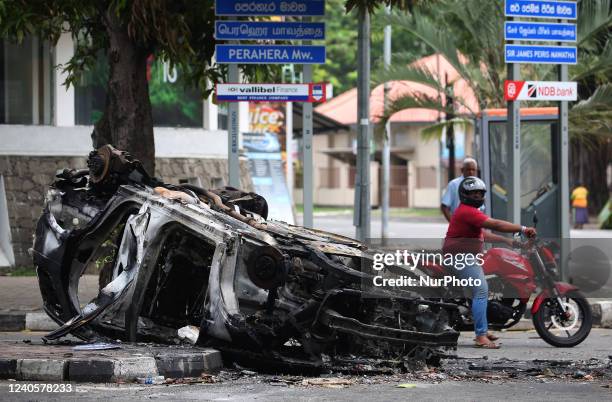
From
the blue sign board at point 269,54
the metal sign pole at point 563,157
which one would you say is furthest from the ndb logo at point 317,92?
the metal sign pole at point 563,157

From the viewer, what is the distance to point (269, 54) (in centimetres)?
1554

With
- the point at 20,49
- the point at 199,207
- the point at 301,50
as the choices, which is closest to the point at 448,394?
the point at 199,207

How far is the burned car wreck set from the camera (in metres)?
8.84

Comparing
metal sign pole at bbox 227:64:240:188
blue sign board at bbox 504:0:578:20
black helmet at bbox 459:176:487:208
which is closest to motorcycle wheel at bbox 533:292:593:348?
black helmet at bbox 459:176:487:208

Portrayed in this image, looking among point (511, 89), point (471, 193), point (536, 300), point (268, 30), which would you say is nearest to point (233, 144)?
point (268, 30)

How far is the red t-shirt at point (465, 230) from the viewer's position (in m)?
11.1

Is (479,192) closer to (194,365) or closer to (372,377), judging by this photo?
(372,377)

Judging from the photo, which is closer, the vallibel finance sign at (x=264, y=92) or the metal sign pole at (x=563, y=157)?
the vallibel finance sign at (x=264, y=92)

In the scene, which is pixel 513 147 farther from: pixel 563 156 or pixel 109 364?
pixel 109 364

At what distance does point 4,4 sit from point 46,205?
4746 millimetres

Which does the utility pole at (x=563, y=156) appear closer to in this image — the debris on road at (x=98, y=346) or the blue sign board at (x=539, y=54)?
the blue sign board at (x=539, y=54)

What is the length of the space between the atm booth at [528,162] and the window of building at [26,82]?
7219mm

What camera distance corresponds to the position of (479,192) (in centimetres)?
1127

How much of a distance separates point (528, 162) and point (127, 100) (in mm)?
7840
